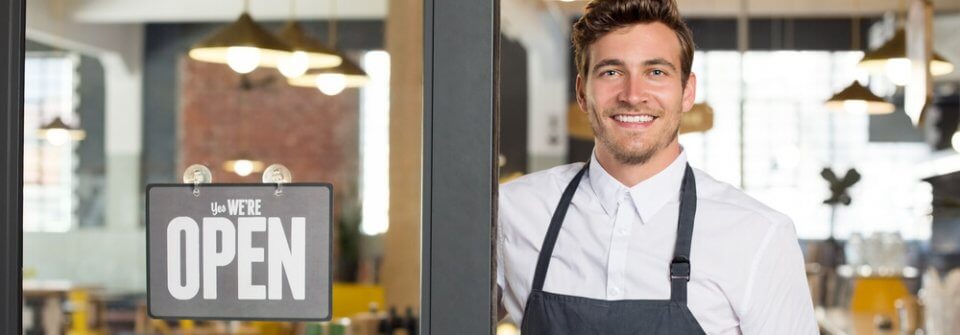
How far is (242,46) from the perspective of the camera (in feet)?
12.0

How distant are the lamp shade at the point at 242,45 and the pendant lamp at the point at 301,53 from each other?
113 millimetres

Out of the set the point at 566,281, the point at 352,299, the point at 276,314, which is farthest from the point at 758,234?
the point at 352,299

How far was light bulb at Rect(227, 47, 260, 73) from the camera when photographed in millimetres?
3703

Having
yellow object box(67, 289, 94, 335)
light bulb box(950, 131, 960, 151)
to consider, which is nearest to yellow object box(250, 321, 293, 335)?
yellow object box(67, 289, 94, 335)

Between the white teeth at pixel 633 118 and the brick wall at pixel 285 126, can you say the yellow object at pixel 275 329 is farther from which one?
the white teeth at pixel 633 118

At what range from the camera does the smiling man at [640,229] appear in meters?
1.50

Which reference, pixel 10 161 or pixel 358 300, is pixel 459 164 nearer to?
pixel 10 161

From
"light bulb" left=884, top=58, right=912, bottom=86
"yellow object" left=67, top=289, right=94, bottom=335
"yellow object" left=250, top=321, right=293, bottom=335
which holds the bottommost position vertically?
"yellow object" left=67, top=289, right=94, bottom=335

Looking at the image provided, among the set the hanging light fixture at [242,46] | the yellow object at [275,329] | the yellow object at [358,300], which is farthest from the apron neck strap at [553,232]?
the yellow object at [358,300]

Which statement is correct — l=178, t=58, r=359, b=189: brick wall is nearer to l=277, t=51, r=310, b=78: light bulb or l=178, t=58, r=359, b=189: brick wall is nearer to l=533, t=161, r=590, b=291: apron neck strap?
l=277, t=51, r=310, b=78: light bulb

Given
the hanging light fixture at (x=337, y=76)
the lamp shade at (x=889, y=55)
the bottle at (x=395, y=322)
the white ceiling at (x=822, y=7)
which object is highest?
the white ceiling at (x=822, y=7)

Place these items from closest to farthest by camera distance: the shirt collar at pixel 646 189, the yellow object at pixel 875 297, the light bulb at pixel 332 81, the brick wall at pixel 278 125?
the shirt collar at pixel 646 189
the light bulb at pixel 332 81
the yellow object at pixel 875 297
the brick wall at pixel 278 125

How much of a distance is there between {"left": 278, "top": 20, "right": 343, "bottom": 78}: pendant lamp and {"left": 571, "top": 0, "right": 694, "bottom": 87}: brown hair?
2512mm

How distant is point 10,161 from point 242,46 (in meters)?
2.30
